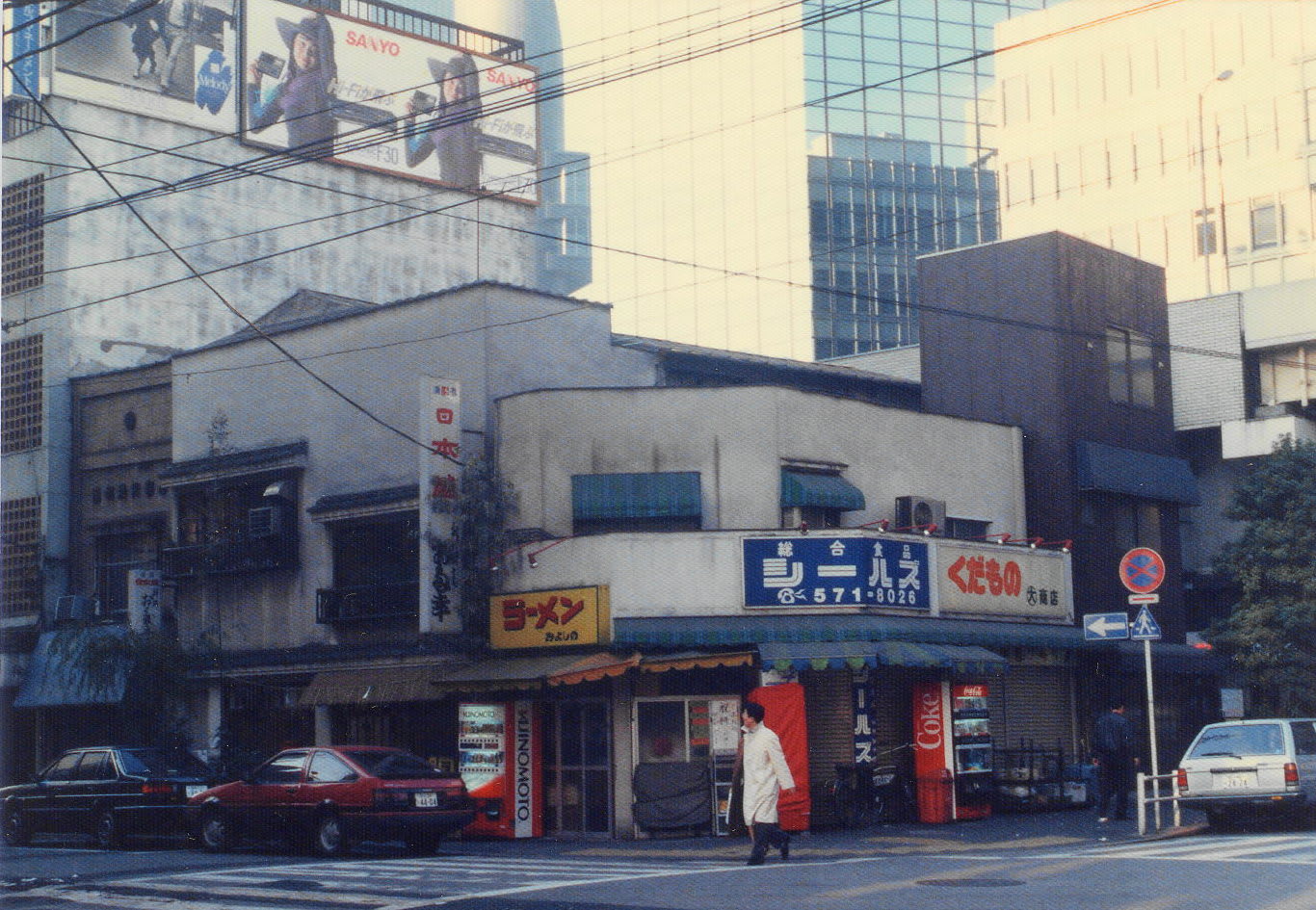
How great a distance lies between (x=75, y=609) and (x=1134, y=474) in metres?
22.0

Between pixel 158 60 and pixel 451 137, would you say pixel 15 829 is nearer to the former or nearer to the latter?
pixel 158 60

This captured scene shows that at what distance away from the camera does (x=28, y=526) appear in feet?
122

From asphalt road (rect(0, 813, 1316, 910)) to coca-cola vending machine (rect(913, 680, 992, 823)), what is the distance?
2576 mm

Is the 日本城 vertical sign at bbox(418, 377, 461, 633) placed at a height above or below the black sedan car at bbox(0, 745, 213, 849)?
above

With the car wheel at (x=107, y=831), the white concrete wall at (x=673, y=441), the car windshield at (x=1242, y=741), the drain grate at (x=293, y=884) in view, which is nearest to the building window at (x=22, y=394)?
the car wheel at (x=107, y=831)

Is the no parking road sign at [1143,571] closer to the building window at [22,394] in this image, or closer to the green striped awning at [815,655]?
the green striped awning at [815,655]

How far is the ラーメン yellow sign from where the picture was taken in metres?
25.1

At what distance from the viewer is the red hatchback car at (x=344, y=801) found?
2141cm

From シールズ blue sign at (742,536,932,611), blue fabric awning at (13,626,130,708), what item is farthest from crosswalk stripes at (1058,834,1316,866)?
blue fabric awning at (13,626,130,708)

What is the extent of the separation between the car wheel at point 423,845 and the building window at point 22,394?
19163 millimetres

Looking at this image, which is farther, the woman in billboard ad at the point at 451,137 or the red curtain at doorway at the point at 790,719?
the woman in billboard ad at the point at 451,137

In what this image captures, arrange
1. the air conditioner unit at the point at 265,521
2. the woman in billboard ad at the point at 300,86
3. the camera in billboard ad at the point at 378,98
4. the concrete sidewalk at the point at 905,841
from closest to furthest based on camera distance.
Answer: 1. the concrete sidewalk at the point at 905,841
2. the air conditioner unit at the point at 265,521
3. the woman in billboard ad at the point at 300,86
4. the camera in billboard ad at the point at 378,98

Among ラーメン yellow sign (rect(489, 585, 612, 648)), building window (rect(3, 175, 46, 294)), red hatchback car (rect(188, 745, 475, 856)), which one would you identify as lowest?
red hatchback car (rect(188, 745, 475, 856))

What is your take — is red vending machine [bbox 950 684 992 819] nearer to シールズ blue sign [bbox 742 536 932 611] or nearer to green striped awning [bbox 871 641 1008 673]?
green striped awning [bbox 871 641 1008 673]
